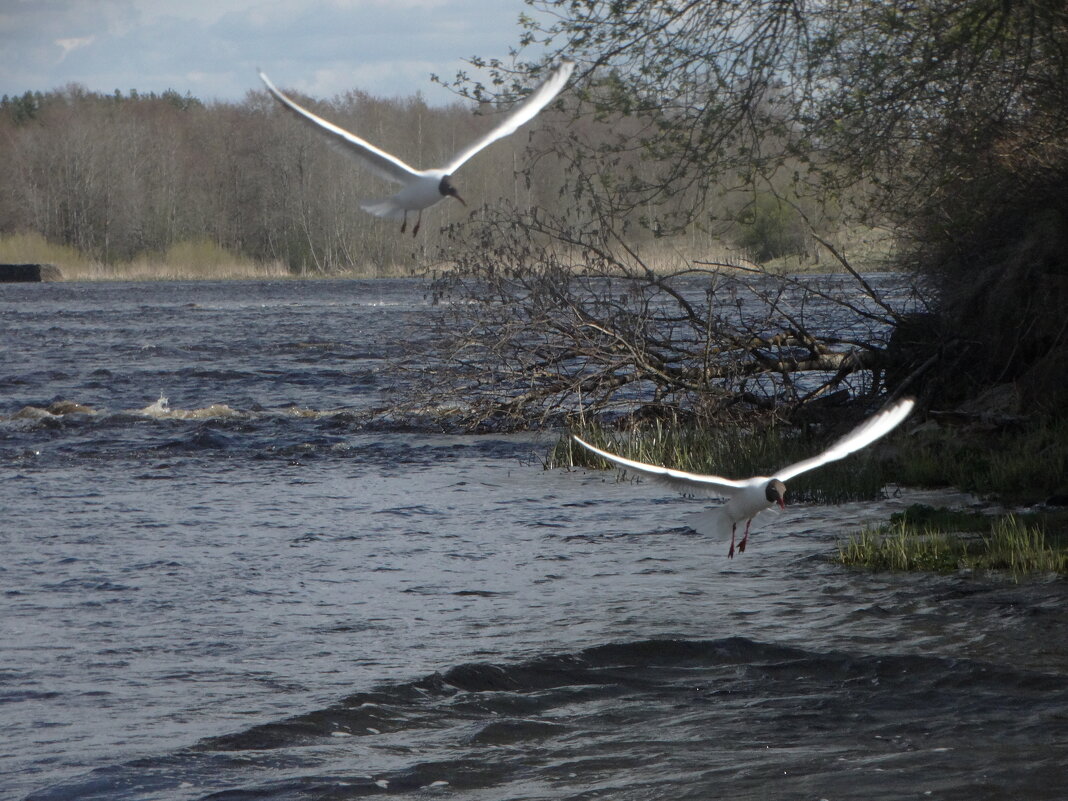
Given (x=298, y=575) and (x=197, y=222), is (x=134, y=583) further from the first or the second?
(x=197, y=222)

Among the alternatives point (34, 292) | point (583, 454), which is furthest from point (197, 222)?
point (583, 454)

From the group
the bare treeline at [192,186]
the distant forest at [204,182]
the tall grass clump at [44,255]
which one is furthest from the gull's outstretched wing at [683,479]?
the tall grass clump at [44,255]

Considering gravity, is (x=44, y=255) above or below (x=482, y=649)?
above

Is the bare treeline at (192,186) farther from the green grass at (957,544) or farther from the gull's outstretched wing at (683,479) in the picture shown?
the gull's outstretched wing at (683,479)

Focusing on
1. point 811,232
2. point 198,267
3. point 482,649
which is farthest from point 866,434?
point 198,267

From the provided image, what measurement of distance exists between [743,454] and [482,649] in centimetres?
557

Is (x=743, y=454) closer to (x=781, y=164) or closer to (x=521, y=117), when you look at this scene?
(x=781, y=164)

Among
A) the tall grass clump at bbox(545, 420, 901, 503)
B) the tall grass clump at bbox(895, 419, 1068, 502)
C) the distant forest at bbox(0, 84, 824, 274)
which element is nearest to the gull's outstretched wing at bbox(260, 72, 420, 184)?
the tall grass clump at bbox(545, 420, 901, 503)

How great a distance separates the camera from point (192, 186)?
8569 centimetres

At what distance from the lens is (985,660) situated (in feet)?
25.8

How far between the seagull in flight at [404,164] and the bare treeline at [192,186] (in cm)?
5227

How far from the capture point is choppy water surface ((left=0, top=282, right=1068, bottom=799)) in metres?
6.62

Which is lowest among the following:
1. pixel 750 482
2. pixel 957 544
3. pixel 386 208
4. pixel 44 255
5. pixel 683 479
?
pixel 957 544

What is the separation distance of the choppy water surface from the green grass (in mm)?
277
